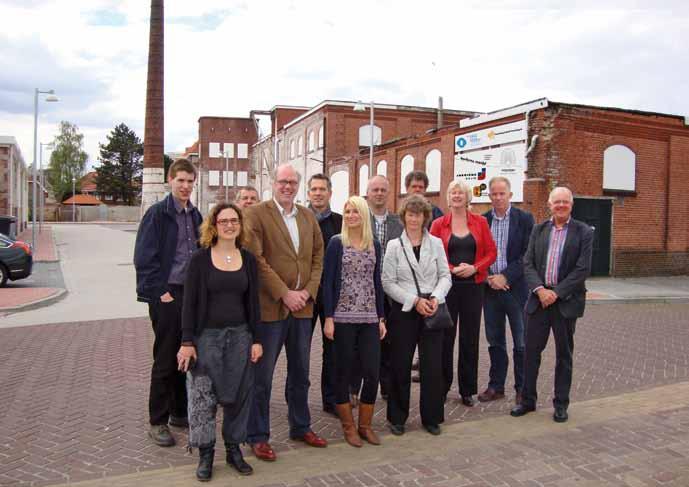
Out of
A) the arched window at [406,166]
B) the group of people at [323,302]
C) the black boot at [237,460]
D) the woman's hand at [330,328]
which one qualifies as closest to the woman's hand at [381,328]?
the group of people at [323,302]

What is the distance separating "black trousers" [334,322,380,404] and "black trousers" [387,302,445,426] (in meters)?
0.32

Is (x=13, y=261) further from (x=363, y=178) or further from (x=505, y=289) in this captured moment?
(x=363, y=178)

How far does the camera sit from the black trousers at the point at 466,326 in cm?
589

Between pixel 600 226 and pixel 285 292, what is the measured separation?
56.1 ft

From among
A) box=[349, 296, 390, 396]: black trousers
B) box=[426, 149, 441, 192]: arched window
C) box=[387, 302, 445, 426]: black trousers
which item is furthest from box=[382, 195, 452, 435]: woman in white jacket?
box=[426, 149, 441, 192]: arched window

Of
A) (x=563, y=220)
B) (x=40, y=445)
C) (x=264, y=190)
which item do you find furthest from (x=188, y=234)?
(x=264, y=190)

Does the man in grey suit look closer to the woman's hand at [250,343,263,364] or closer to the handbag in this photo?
the handbag

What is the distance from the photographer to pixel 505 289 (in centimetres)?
625

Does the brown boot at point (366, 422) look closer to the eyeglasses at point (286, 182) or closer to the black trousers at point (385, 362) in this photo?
the black trousers at point (385, 362)

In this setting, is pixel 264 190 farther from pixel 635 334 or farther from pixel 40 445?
pixel 40 445

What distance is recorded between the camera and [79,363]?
7641mm

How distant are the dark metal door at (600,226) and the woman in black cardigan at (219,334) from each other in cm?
1677

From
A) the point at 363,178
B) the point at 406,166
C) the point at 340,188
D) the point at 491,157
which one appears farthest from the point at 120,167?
the point at 491,157

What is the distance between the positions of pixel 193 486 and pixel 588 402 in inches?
154
